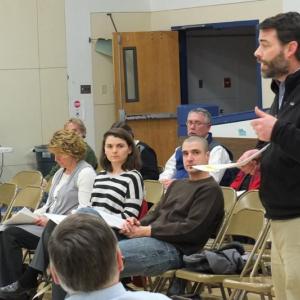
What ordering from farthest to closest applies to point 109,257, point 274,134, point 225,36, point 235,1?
point 225,36
point 235,1
point 274,134
point 109,257

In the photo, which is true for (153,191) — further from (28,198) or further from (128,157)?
(28,198)

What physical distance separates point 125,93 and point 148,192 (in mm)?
4225

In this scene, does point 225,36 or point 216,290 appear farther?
point 225,36

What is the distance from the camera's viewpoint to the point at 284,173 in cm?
304

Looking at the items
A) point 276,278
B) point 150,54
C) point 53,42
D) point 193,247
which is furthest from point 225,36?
point 276,278

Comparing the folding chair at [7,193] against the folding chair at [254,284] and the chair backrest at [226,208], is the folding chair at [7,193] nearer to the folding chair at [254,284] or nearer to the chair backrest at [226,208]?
the chair backrest at [226,208]

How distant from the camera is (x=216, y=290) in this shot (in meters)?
5.47

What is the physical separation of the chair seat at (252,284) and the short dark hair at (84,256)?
214 cm

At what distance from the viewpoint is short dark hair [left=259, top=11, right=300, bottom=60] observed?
3.08 metres

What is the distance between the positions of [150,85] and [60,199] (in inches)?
186

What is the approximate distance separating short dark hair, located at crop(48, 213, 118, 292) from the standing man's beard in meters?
1.45

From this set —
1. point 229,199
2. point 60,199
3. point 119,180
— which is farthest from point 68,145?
point 229,199

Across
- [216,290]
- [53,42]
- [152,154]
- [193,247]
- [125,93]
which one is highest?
[53,42]

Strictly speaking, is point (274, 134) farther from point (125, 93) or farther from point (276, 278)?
point (125, 93)
